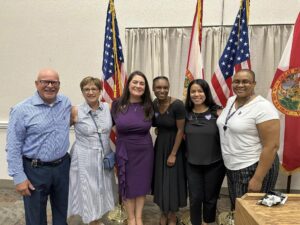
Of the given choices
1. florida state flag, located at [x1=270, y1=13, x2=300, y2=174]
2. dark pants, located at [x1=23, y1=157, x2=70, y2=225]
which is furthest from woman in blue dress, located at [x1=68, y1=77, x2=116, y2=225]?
florida state flag, located at [x1=270, y1=13, x2=300, y2=174]

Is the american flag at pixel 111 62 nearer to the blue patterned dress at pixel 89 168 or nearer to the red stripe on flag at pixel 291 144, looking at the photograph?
the blue patterned dress at pixel 89 168

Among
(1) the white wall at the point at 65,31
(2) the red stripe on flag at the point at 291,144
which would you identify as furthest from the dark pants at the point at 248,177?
(1) the white wall at the point at 65,31

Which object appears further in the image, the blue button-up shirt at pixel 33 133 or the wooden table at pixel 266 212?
the blue button-up shirt at pixel 33 133

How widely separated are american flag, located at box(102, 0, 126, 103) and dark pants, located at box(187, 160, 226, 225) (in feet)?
4.01

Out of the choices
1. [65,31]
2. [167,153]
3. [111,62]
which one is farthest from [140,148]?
[65,31]

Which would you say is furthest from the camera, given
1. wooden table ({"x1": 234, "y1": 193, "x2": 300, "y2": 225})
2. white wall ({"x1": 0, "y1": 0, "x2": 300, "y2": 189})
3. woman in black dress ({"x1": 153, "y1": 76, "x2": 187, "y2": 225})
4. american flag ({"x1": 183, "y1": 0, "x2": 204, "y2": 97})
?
white wall ({"x1": 0, "y1": 0, "x2": 300, "y2": 189})

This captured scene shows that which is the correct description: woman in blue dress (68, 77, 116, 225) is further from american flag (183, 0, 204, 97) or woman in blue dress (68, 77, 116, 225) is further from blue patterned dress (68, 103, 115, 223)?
american flag (183, 0, 204, 97)

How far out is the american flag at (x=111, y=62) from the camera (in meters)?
2.95

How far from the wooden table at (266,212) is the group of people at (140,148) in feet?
2.95

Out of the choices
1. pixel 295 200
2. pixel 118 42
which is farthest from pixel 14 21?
pixel 295 200

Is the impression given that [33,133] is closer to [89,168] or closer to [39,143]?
[39,143]

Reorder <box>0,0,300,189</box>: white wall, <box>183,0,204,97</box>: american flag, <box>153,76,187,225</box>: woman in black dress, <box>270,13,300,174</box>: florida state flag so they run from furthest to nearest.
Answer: <box>0,0,300,189</box>: white wall, <box>183,0,204,97</box>: american flag, <box>270,13,300,174</box>: florida state flag, <box>153,76,187,225</box>: woman in black dress

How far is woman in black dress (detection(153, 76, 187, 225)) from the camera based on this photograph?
247cm

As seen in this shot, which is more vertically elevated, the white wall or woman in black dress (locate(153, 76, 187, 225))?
the white wall
